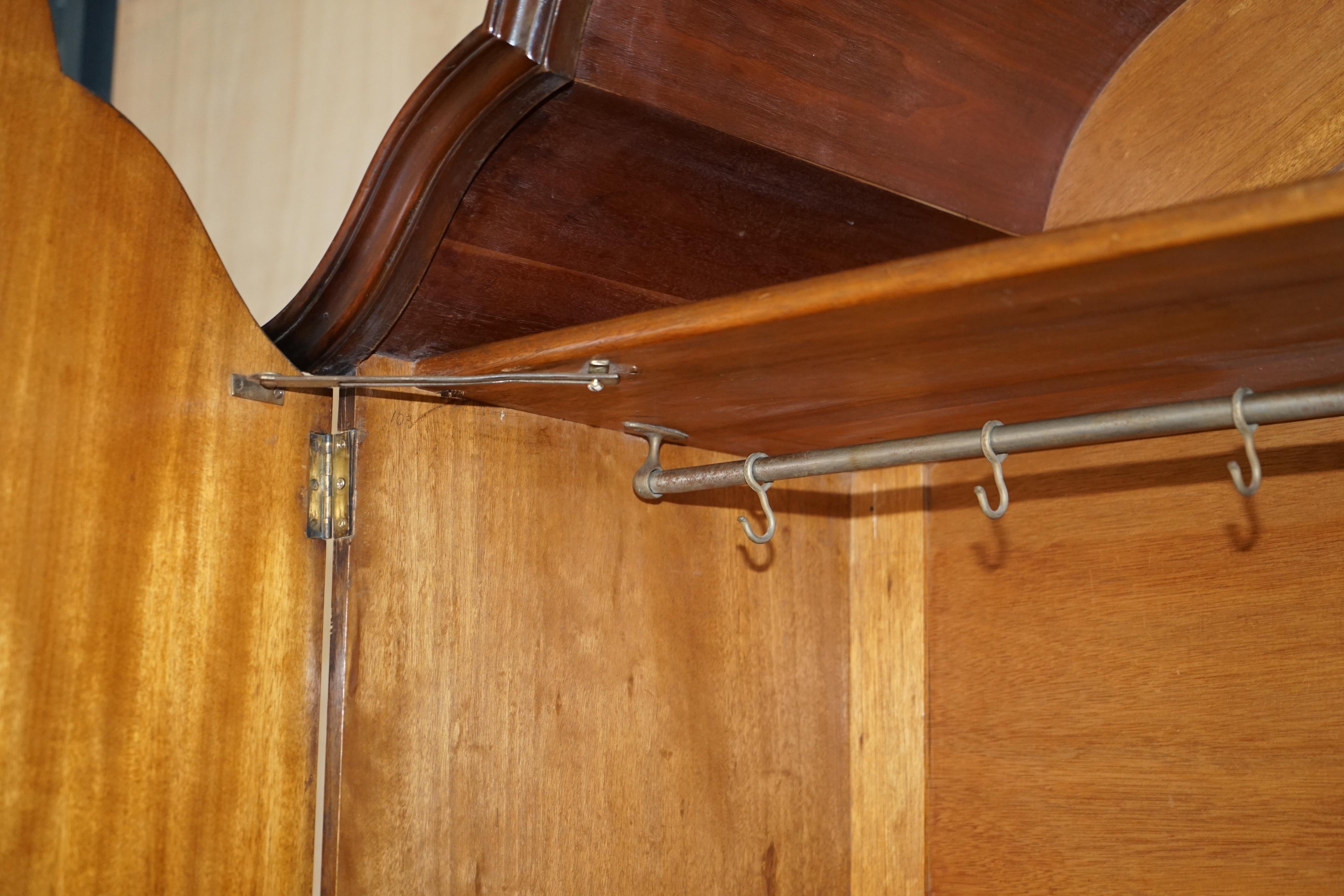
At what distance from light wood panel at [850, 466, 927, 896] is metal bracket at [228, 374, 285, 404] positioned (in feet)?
2.30

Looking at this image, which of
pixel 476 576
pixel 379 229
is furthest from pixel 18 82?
pixel 476 576

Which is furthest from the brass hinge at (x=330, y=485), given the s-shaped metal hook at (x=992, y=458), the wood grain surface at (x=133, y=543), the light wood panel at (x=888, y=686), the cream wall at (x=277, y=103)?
the light wood panel at (x=888, y=686)

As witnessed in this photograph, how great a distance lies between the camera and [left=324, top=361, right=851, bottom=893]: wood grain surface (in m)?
0.95

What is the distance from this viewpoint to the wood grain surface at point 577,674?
3.11ft

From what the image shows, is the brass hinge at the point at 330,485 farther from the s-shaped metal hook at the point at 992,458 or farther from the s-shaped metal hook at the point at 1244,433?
the s-shaped metal hook at the point at 1244,433

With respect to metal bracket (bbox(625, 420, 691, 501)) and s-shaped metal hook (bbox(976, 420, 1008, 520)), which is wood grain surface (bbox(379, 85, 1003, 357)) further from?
s-shaped metal hook (bbox(976, 420, 1008, 520))

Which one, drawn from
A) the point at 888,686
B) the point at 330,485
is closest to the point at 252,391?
the point at 330,485

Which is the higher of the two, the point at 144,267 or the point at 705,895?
the point at 144,267

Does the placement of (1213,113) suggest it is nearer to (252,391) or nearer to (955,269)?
(955,269)

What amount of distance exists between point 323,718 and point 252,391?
0.87ft

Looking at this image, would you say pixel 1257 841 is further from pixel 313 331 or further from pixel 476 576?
pixel 313 331

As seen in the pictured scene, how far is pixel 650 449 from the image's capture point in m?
1.13

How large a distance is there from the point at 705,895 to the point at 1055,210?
0.82m

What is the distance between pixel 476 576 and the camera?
3.34 feet
